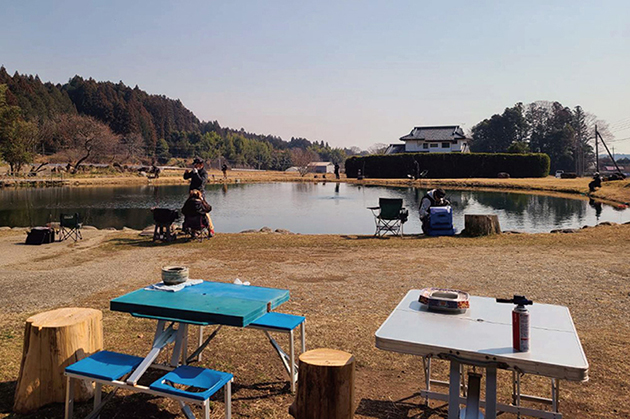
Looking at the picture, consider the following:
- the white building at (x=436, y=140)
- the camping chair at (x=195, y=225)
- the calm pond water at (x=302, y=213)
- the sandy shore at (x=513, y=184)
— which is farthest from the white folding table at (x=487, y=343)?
the white building at (x=436, y=140)

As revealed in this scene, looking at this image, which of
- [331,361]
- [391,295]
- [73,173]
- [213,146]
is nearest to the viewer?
[331,361]

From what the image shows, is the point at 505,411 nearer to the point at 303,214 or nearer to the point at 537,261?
the point at 537,261

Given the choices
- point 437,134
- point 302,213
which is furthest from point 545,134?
point 302,213

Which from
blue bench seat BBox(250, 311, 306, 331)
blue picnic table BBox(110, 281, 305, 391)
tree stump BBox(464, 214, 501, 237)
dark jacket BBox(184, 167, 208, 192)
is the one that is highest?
dark jacket BBox(184, 167, 208, 192)

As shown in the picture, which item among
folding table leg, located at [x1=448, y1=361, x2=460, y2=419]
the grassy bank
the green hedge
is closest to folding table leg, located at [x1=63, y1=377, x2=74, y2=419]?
folding table leg, located at [x1=448, y1=361, x2=460, y2=419]

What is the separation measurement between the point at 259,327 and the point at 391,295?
318 centimetres

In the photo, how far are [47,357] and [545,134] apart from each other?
77.2 metres

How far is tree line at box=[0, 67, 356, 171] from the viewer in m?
56.9

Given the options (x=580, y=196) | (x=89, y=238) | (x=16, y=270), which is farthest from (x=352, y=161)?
(x=16, y=270)

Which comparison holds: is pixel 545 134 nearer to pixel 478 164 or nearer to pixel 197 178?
pixel 478 164

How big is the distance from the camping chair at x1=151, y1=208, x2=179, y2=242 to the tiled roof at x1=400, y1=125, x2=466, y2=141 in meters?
51.1

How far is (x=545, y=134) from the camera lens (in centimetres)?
7038

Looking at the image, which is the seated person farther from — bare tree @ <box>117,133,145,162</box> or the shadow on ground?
bare tree @ <box>117,133,145,162</box>

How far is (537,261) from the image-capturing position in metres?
8.91
